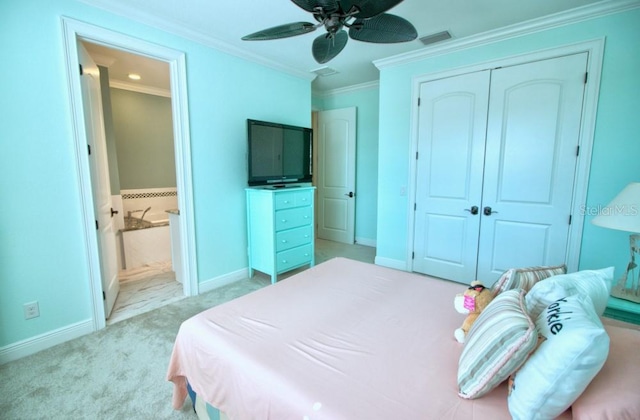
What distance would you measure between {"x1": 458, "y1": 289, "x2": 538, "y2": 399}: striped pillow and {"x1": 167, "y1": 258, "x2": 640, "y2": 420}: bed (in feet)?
0.20

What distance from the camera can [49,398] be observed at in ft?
5.49

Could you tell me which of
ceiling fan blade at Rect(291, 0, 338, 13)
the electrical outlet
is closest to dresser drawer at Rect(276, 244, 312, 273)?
the electrical outlet

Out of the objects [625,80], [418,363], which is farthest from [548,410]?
[625,80]

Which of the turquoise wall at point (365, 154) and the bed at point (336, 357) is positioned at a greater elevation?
the turquoise wall at point (365, 154)

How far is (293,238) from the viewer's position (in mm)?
3355

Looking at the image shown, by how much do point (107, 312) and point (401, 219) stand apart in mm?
3154

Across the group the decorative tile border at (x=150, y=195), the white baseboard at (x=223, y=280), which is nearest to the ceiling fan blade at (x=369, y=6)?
the white baseboard at (x=223, y=280)

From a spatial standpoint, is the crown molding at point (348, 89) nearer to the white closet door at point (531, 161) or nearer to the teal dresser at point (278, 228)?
the white closet door at point (531, 161)

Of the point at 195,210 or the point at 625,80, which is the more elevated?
the point at 625,80

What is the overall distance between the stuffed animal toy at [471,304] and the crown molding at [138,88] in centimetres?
491

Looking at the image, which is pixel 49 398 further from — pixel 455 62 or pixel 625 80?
pixel 625 80

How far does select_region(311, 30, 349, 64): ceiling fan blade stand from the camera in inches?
67.9

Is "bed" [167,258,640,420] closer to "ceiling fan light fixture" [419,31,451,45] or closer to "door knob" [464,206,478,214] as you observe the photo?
"door knob" [464,206,478,214]

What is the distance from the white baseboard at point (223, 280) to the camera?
10.1 feet
